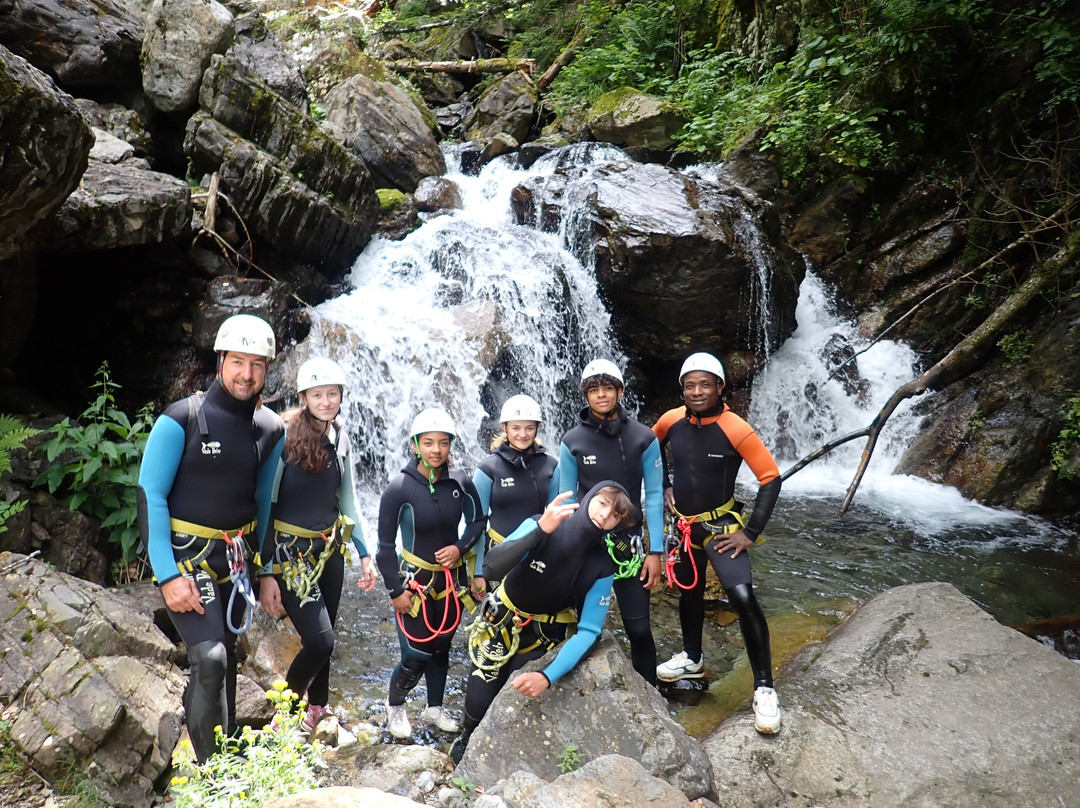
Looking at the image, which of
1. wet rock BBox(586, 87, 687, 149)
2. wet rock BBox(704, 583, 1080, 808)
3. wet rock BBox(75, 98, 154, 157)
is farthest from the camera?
wet rock BBox(586, 87, 687, 149)

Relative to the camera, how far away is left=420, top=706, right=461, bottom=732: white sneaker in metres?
4.35

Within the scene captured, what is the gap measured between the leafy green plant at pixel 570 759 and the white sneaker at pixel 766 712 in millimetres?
1212

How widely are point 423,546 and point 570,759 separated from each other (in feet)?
4.99

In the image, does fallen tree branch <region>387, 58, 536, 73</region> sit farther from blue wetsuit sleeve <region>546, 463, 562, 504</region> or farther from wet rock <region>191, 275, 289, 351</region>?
blue wetsuit sleeve <region>546, 463, 562, 504</region>

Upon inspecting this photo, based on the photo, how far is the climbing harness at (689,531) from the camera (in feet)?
14.5

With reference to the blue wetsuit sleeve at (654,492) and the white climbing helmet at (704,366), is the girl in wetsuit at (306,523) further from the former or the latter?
the white climbing helmet at (704,366)

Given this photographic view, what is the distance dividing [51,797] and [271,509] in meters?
1.57

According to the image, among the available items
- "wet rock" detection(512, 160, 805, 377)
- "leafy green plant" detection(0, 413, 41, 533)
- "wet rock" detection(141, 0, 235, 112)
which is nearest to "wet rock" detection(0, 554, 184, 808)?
"leafy green plant" detection(0, 413, 41, 533)

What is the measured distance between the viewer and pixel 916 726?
3934 mm

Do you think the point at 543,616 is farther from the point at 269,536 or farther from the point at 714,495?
the point at 269,536

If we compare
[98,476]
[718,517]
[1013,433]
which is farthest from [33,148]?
[1013,433]

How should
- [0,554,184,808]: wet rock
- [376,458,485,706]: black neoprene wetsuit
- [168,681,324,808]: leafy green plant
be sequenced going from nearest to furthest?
[168,681,324,808]: leafy green plant
[0,554,184,808]: wet rock
[376,458,485,706]: black neoprene wetsuit

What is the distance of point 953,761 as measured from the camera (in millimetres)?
3693

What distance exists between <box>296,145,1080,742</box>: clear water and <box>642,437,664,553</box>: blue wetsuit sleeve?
138 centimetres
